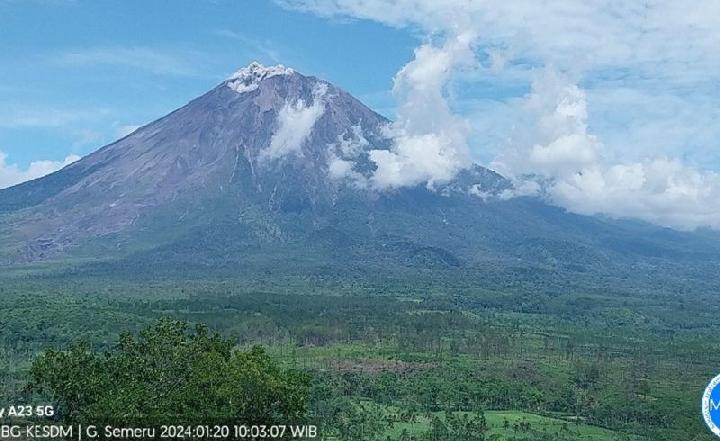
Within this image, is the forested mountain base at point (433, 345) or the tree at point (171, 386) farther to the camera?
the forested mountain base at point (433, 345)

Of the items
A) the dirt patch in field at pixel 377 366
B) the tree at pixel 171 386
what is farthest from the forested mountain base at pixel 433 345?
the tree at pixel 171 386

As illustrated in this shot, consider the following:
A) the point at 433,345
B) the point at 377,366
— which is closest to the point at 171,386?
the point at 377,366

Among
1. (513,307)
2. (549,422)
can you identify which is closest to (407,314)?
(513,307)

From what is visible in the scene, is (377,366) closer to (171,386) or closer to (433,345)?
(433,345)

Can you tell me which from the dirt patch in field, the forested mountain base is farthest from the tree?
the dirt patch in field

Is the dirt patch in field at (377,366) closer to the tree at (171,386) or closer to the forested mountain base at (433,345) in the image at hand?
the forested mountain base at (433,345)
